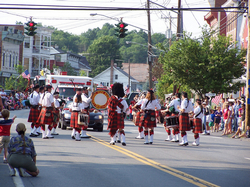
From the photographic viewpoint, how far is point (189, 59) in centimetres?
2897

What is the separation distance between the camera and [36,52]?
230 feet

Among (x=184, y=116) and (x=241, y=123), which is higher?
(x=184, y=116)

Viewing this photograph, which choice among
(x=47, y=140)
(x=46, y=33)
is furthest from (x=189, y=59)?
(x=46, y=33)

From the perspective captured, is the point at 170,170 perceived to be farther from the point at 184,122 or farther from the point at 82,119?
the point at 82,119

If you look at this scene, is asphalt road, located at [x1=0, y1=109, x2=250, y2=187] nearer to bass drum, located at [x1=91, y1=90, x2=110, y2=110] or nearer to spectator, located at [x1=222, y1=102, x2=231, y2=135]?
bass drum, located at [x1=91, y1=90, x2=110, y2=110]

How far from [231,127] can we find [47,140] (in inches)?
443

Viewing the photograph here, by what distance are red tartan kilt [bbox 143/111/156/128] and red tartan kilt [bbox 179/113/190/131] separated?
3.15 ft

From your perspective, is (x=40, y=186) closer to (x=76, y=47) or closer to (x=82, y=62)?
(x=82, y=62)

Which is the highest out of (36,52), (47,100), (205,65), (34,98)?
(36,52)

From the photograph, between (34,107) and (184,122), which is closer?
(184,122)

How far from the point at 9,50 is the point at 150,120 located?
49663 mm

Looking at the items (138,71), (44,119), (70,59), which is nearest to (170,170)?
(44,119)

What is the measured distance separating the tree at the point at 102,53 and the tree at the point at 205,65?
243ft

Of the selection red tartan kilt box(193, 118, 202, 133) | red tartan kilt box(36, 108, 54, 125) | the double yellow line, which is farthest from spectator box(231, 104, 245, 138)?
the double yellow line
